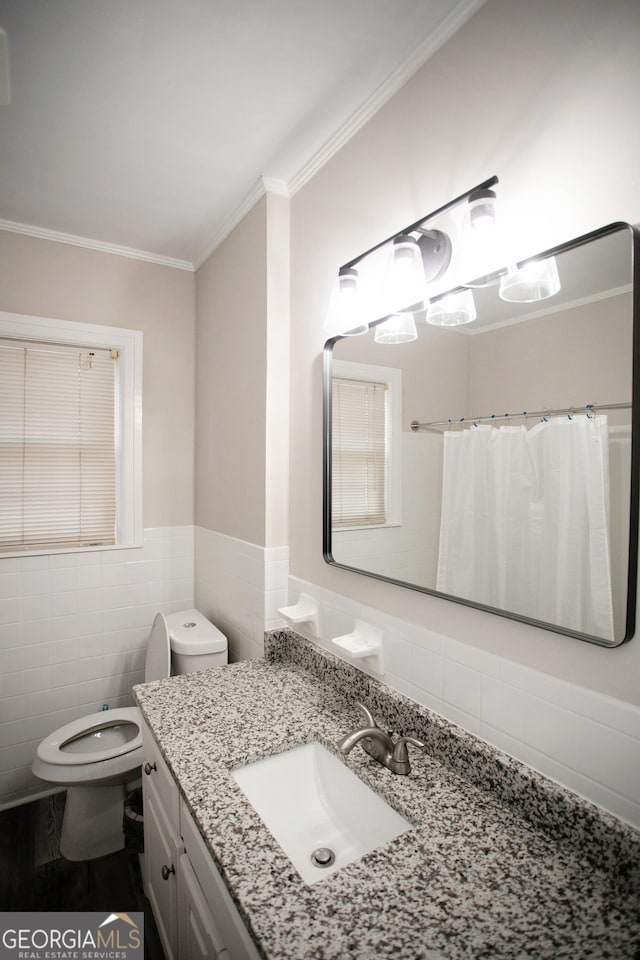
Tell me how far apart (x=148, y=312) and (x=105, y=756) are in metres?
2.04

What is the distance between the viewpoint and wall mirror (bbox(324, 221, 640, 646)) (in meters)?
0.85

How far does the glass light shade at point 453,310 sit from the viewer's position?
3.68 ft

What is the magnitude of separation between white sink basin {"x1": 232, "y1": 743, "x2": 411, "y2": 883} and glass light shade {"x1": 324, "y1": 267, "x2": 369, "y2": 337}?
1199 mm

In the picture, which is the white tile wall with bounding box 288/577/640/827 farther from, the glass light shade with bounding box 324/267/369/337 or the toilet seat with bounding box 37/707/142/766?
the toilet seat with bounding box 37/707/142/766

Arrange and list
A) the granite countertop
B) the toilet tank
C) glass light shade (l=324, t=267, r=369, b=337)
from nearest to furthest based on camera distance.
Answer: the granite countertop
glass light shade (l=324, t=267, r=369, b=337)
the toilet tank

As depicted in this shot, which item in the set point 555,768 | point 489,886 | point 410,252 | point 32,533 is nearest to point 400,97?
point 410,252

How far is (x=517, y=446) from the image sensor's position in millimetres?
1008

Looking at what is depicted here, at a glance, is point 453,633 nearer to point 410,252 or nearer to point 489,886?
point 489,886

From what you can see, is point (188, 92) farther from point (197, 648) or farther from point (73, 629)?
point (73, 629)

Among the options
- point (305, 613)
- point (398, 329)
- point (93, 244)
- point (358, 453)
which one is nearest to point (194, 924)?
point (305, 613)

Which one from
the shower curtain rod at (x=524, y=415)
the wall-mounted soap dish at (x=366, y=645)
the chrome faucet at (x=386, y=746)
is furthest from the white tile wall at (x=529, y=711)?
the shower curtain rod at (x=524, y=415)

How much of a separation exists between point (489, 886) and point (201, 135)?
2101 millimetres

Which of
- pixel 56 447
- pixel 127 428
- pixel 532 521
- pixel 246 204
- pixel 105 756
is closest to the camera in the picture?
pixel 532 521

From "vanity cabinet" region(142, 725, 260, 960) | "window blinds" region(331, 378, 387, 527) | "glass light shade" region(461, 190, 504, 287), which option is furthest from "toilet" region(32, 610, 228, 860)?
"glass light shade" region(461, 190, 504, 287)
